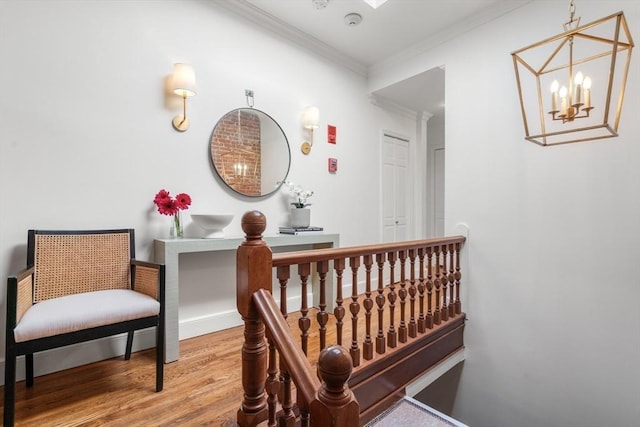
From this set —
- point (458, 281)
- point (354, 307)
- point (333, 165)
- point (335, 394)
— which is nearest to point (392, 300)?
point (354, 307)

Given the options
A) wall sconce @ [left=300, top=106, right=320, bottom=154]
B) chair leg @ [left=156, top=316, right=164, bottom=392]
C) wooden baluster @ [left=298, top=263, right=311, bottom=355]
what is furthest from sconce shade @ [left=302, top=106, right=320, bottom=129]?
chair leg @ [left=156, top=316, right=164, bottom=392]

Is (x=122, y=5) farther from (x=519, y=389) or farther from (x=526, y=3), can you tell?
(x=519, y=389)

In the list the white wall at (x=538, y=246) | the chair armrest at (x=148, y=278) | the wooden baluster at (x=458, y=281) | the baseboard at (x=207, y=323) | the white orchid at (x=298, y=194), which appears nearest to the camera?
the chair armrest at (x=148, y=278)

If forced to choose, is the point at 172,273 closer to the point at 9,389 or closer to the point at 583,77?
the point at 9,389

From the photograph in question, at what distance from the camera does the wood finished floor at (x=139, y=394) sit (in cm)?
141

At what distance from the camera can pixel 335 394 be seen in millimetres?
722

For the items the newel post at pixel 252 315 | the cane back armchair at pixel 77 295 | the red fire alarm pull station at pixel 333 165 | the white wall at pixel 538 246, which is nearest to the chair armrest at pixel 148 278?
the cane back armchair at pixel 77 295

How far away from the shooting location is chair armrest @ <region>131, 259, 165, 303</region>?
1.70m

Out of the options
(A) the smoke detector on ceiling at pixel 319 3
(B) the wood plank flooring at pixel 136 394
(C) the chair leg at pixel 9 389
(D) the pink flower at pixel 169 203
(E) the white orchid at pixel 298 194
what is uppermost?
(A) the smoke detector on ceiling at pixel 319 3

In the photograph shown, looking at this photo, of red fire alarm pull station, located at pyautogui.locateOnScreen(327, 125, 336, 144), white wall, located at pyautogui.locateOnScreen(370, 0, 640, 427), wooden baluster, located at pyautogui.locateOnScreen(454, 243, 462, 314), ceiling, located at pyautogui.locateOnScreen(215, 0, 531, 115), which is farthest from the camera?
red fire alarm pull station, located at pyautogui.locateOnScreen(327, 125, 336, 144)

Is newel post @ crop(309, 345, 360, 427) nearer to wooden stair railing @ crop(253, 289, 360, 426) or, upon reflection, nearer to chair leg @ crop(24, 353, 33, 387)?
wooden stair railing @ crop(253, 289, 360, 426)

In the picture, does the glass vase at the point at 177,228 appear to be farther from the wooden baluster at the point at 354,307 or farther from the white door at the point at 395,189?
the white door at the point at 395,189

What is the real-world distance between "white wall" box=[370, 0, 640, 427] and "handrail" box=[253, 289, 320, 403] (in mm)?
2310

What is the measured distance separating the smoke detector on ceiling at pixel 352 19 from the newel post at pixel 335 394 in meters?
2.99
